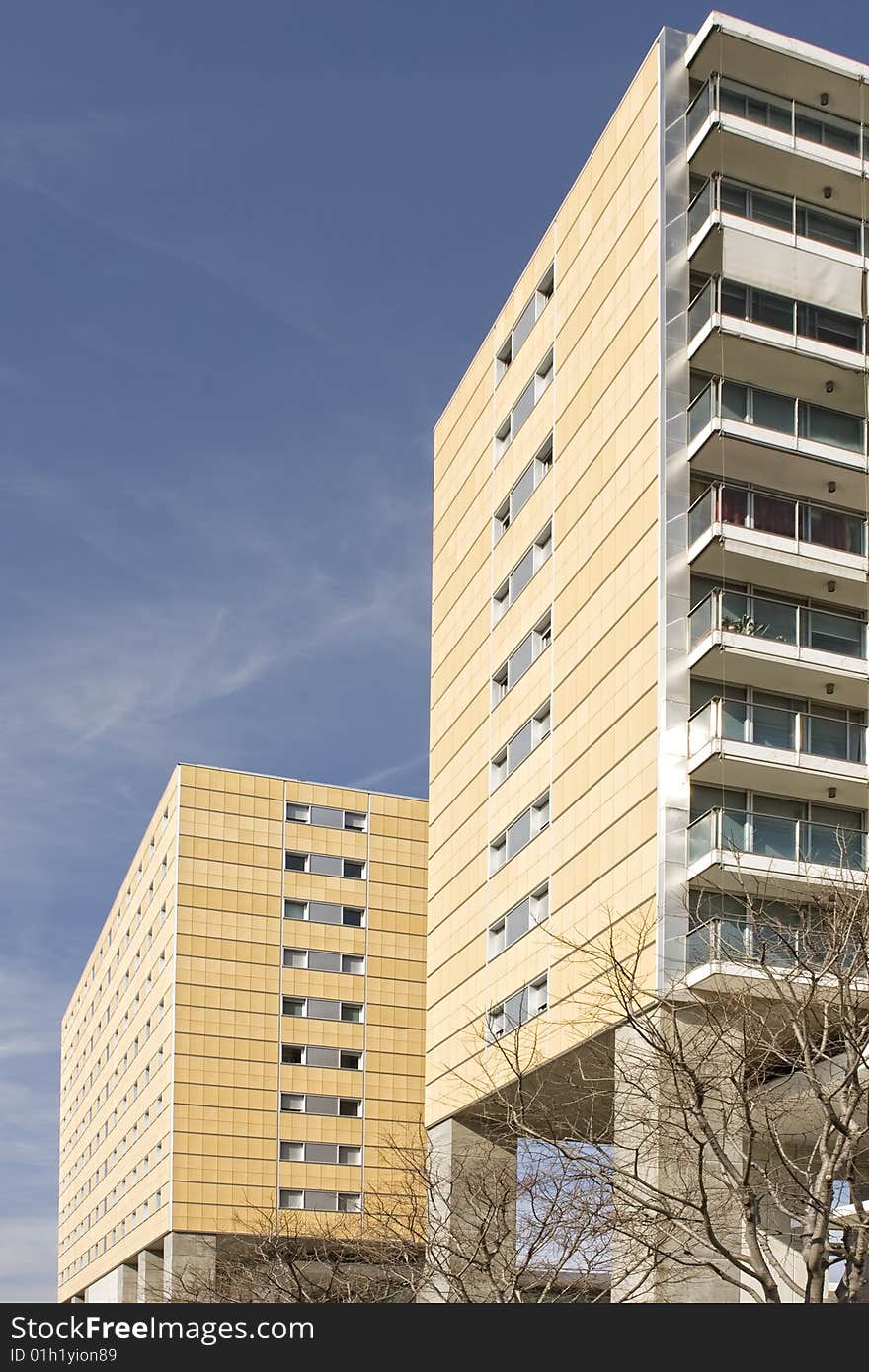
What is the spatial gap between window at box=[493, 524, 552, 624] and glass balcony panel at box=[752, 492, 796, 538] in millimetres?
7299

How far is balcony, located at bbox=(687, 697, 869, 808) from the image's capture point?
36.6 m

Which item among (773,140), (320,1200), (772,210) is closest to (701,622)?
(772,210)

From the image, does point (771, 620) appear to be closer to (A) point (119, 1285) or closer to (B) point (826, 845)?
(B) point (826, 845)

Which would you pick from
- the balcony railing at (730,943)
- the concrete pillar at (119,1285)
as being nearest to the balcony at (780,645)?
the balcony railing at (730,943)

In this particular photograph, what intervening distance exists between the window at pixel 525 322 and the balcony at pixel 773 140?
7.84m

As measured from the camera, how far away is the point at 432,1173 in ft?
144

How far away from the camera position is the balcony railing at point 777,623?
37.6 metres

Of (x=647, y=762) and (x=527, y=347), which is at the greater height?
(x=527, y=347)

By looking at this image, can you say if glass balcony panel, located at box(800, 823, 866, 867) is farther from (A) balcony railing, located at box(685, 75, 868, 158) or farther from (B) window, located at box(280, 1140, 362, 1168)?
(B) window, located at box(280, 1140, 362, 1168)

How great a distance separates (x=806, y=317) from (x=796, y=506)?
15.3 feet

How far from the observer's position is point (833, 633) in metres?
39.3

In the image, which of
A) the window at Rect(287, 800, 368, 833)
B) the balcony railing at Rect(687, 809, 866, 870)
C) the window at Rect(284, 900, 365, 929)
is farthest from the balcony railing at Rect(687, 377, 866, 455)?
the window at Rect(284, 900, 365, 929)

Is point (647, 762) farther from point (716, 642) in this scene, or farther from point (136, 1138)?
point (136, 1138)
